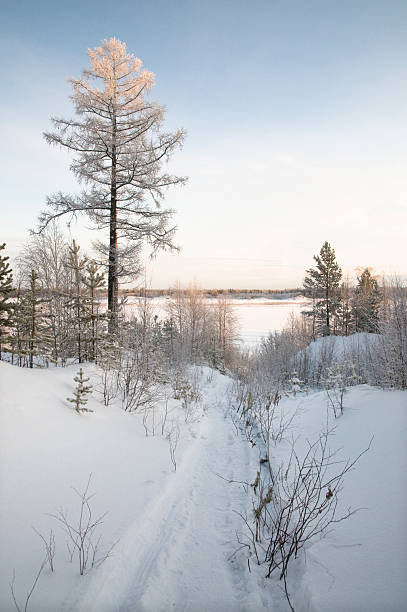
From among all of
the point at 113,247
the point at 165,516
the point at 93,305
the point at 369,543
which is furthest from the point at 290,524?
the point at 113,247

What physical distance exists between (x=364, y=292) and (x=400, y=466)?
29.3m

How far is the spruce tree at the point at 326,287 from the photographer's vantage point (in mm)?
→ 30794

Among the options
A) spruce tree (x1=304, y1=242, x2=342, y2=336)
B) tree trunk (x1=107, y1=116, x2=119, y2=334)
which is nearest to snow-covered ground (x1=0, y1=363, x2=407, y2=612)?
tree trunk (x1=107, y1=116, x2=119, y2=334)

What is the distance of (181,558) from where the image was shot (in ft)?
8.79

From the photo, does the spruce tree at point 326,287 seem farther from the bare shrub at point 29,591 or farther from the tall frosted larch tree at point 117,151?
the bare shrub at point 29,591

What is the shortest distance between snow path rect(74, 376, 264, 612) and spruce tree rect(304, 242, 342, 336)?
30.3 meters

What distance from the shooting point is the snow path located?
86.5 inches

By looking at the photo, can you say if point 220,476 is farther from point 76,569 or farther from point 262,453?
point 76,569

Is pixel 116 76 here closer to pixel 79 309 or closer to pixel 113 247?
pixel 113 247

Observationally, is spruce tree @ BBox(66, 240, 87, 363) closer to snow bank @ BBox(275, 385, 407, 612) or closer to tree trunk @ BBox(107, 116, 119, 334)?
tree trunk @ BBox(107, 116, 119, 334)

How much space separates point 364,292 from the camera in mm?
28406

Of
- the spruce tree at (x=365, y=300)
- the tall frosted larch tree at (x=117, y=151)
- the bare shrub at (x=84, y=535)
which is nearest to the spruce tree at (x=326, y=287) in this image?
the spruce tree at (x=365, y=300)

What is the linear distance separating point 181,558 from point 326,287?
32371 mm

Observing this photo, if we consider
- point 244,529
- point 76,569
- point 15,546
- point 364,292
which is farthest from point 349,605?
point 364,292
